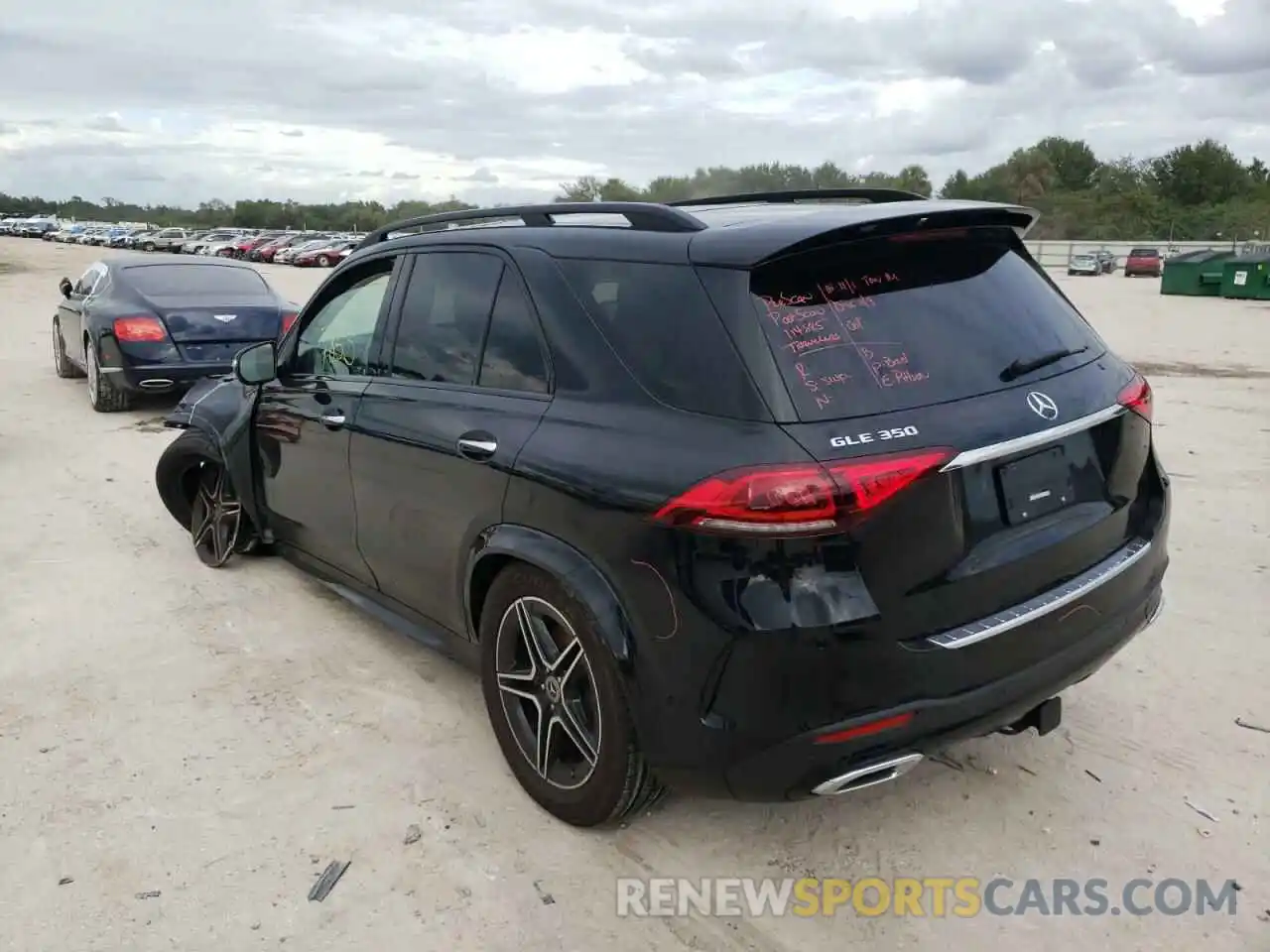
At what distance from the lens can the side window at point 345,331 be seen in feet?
13.2

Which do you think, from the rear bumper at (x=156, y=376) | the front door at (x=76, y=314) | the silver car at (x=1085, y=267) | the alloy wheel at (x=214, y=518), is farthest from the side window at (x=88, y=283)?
the silver car at (x=1085, y=267)

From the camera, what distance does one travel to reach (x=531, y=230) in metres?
3.32

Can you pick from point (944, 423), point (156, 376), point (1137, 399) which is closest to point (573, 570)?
point (944, 423)

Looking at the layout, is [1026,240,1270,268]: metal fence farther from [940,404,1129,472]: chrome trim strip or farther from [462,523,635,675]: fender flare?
[462,523,635,675]: fender flare

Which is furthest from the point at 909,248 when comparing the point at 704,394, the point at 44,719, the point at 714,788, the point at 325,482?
the point at 44,719

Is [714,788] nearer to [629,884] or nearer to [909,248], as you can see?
[629,884]

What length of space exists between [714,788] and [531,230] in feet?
6.11

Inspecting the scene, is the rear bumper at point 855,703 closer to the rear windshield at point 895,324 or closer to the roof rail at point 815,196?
the rear windshield at point 895,324

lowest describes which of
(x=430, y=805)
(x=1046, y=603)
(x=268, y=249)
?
(x=430, y=805)

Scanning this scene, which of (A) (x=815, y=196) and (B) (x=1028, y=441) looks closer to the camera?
(B) (x=1028, y=441)

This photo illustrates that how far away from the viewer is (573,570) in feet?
9.07

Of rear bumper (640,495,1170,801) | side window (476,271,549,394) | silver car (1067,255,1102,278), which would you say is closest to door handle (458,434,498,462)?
side window (476,271,549,394)

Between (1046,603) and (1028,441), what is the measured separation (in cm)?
44

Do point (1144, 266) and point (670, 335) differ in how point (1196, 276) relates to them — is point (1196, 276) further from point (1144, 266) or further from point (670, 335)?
point (670, 335)
